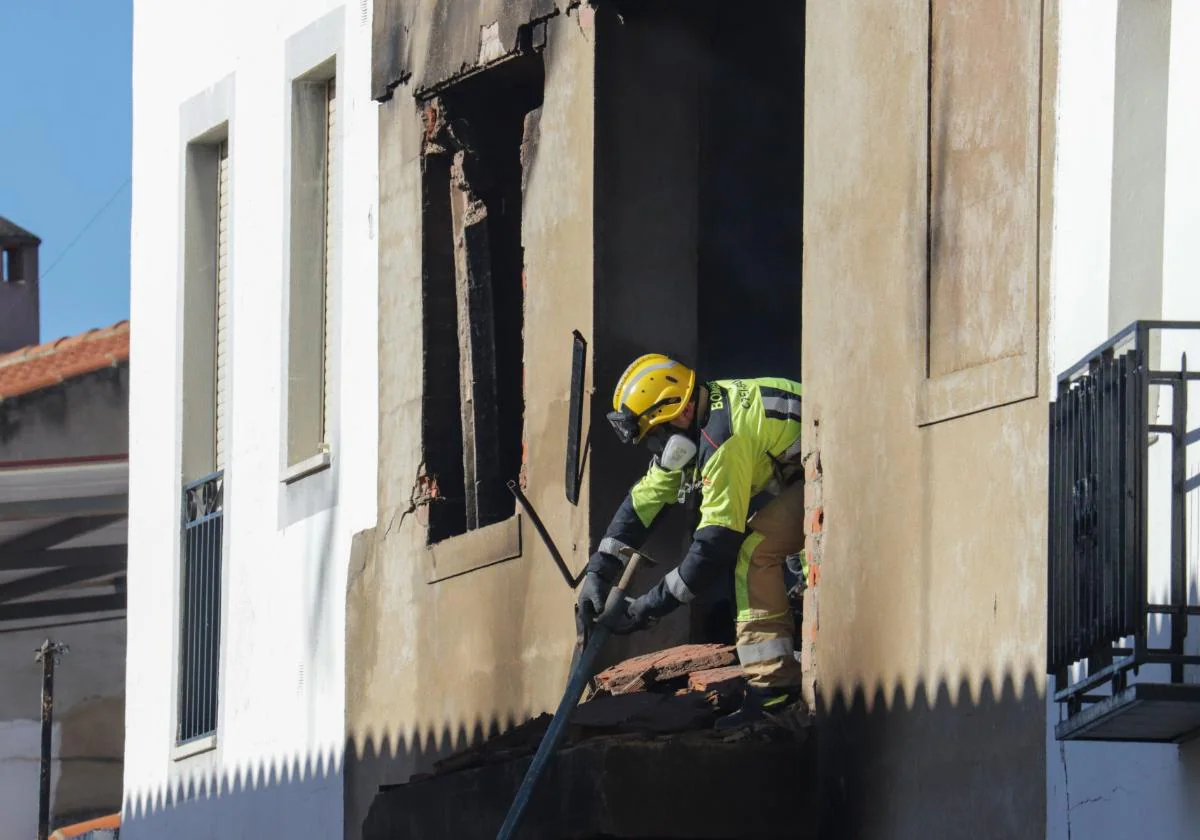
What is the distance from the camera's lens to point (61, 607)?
97.2ft

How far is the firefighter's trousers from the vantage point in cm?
1180

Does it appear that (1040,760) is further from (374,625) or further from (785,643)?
(374,625)

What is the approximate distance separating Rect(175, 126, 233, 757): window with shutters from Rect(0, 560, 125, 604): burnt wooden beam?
1150 centimetres

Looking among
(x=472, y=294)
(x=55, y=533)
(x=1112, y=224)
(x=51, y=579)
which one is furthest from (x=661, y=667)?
(x=51, y=579)

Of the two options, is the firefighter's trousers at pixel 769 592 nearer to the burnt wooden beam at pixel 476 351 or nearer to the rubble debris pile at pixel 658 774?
the rubble debris pile at pixel 658 774

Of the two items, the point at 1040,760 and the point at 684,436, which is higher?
the point at 684,436

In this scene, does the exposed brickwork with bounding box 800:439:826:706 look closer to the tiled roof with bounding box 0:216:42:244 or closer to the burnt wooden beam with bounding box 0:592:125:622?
the burnt wooden beam with bounding box 0:592:125:622

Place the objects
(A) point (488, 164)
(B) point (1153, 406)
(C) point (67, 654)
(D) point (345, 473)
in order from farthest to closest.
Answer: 1. (C) point (67, 654)
2. (D) point (345, 473)
3. (A) point (488, 164)
4. (B) point (1153, 406)

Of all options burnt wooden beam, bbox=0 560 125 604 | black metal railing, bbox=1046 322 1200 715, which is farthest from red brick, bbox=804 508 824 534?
burnt wooden beam, bbox=0 560 125 604

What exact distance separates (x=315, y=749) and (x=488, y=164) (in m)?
3.56

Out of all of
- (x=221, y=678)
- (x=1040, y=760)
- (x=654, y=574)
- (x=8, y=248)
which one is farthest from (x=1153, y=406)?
(x=8, y=248)

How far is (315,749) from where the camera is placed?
1584cm

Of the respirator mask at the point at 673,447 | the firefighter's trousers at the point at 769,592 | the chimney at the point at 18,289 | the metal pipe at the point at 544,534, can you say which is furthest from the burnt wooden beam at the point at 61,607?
the firefighter's trousers at the point at 769,592

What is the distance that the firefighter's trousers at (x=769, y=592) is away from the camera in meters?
11.8
